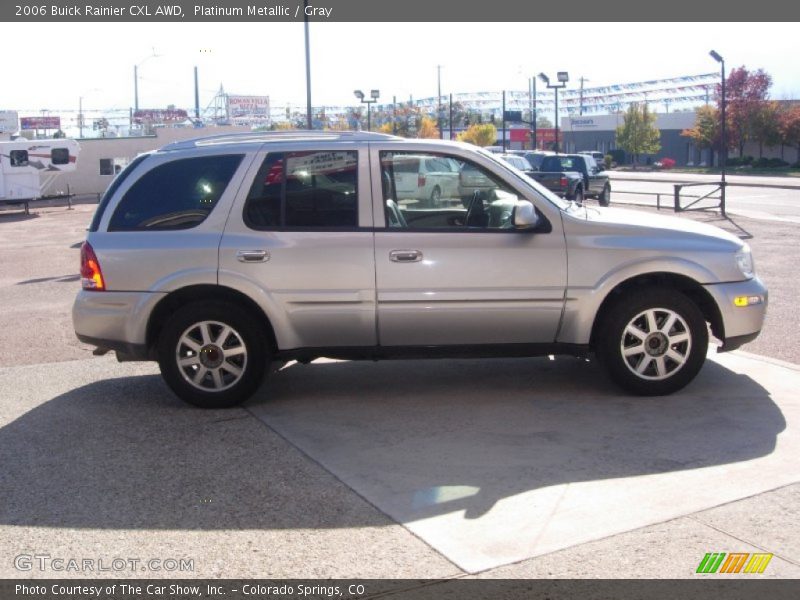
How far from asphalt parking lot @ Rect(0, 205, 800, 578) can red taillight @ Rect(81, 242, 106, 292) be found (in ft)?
2.99

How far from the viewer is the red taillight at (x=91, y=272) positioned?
7008 mm

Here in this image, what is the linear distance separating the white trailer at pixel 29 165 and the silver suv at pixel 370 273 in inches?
1123

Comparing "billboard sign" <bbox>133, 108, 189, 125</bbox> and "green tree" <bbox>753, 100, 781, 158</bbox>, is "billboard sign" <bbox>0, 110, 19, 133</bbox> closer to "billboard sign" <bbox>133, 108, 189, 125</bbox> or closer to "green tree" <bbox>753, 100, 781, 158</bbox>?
"billboard sign" <bbox>133, 108, 189, 125</bbox>

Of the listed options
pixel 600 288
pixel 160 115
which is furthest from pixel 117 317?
pixel 160 115

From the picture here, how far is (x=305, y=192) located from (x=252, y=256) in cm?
61

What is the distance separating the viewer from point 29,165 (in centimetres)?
3625

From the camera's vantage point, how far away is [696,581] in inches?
166

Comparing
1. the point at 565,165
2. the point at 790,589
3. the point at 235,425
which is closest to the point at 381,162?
the point at 235,425

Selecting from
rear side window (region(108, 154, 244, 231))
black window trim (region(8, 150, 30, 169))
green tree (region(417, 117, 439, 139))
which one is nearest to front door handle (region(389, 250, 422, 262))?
rear side window (region(108, 154, 244, 231))

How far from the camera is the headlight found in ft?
23.5

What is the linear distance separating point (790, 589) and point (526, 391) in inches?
134

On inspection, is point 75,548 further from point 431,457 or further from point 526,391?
point 526,391

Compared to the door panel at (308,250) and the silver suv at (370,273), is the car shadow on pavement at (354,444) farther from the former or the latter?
the door panel at (308,250)

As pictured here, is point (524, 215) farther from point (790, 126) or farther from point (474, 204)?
point (790, 126)
